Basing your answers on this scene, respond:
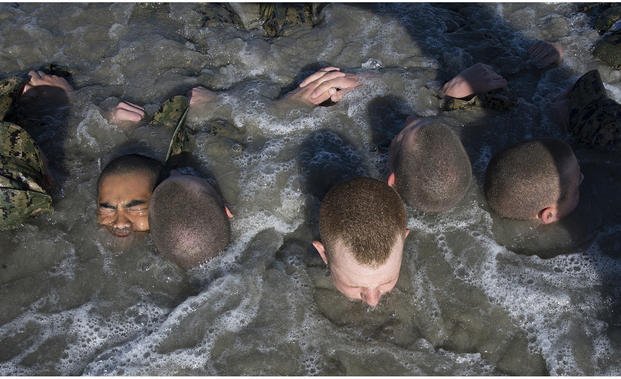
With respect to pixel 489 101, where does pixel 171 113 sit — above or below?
above

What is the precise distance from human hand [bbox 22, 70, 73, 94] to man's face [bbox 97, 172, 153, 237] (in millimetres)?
1835

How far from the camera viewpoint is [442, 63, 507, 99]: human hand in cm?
493

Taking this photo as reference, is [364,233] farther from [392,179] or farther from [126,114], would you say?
[126,114]

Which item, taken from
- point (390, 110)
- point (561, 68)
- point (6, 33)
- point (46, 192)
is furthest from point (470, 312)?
point (6, 33)

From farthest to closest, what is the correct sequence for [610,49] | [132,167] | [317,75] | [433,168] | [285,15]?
[285,15] → [610,49] → [317,75] → [132,167] → [433,168]

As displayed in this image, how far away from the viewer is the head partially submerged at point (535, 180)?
383 centimetres

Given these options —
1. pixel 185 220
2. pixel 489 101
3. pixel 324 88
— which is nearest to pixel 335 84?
pixel 324 88

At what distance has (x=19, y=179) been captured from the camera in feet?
13.6

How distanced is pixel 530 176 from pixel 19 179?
3819 millimetres

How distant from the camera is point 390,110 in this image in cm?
505

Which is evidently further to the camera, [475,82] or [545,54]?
[545,54]

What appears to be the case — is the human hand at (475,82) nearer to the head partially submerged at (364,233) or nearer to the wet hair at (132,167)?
the head partially submerged at (364,233)

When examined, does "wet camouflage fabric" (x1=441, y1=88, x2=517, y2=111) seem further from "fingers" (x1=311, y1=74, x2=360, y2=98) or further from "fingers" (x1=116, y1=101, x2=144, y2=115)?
"fingers" (x1=116, y1=101, x2=144, y2=115)

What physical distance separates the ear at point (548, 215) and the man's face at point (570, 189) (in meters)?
0.03
